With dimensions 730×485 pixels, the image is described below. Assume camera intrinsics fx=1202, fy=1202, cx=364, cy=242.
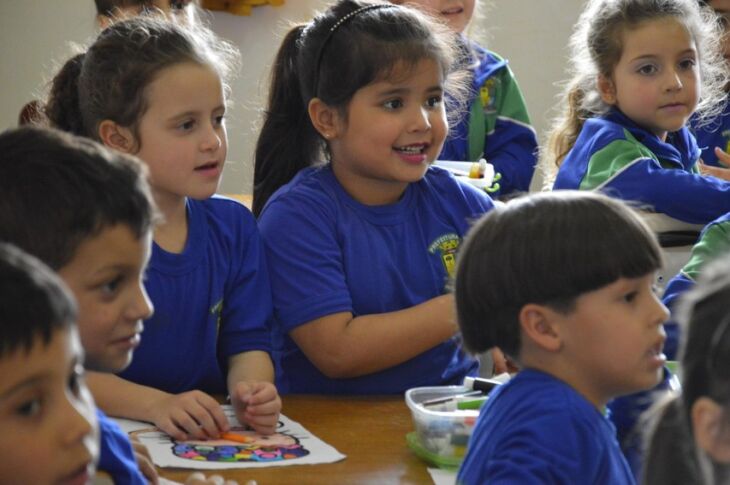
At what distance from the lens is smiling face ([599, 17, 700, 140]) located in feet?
9.51

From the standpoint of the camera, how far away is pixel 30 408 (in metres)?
0.91

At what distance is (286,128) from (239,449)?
855mm

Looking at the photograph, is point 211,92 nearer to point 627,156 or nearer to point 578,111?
point 627,156

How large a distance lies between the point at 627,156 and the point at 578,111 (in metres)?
0.39

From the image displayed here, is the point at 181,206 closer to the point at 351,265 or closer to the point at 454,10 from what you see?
the point at 351,265

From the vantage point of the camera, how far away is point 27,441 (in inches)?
35.5

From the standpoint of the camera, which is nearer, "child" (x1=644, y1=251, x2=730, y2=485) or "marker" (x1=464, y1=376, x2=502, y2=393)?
"child" (x1=644, y1=251, x2=730, y2=485)

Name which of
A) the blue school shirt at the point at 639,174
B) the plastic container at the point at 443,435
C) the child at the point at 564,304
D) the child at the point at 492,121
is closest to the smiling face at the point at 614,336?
the child at the point at 564,304

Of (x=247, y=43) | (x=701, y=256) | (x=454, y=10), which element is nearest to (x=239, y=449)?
(x=701, y=256)

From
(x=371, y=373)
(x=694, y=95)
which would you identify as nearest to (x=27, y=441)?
(x=371, y=373)

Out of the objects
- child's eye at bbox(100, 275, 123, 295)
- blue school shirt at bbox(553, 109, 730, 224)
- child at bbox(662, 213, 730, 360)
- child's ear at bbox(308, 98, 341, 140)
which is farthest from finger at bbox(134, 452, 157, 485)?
blue school shirt at bbox(553, 109, 730, 224)

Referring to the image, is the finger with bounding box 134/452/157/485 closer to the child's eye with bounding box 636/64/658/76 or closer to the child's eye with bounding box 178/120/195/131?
the child's eye with bounding box 178/120/195/131

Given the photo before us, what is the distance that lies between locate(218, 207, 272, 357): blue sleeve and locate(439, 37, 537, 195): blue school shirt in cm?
138

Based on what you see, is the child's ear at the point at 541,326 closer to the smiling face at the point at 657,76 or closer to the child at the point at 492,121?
the smiling face at the point at 657,76
